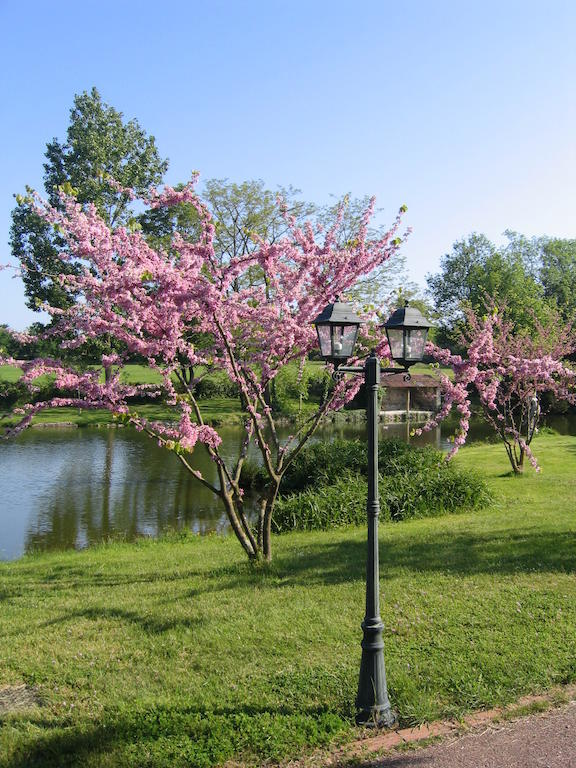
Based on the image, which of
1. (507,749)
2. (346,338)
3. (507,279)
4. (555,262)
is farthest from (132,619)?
(555,262)

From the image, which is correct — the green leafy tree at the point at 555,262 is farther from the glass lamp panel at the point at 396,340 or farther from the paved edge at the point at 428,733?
the paved edge at the point at 428,733

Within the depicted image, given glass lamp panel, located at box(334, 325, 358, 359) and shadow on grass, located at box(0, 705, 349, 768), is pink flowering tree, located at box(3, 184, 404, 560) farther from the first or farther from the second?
shadow on grass, located at box(0, 705, 349, 768)

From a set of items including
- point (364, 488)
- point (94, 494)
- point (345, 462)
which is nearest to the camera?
point (364, 488)

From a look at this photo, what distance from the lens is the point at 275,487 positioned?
368 inches

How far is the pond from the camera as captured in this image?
48.2 ft

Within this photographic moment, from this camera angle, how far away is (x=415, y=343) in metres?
5.95

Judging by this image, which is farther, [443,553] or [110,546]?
[110,546]

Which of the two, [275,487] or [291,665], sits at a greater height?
[275,487]

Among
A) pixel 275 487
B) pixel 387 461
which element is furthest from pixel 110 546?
pixel 387 461

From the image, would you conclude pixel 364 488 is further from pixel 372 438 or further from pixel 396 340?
pixel 372 438

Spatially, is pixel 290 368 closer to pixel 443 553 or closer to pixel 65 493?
pixel 65 493

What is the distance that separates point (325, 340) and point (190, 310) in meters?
3.08

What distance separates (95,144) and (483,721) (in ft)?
117

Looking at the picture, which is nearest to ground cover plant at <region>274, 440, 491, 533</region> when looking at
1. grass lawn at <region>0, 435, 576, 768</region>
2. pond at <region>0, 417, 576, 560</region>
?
pond at <region>0, 417, 576, 560</region>
